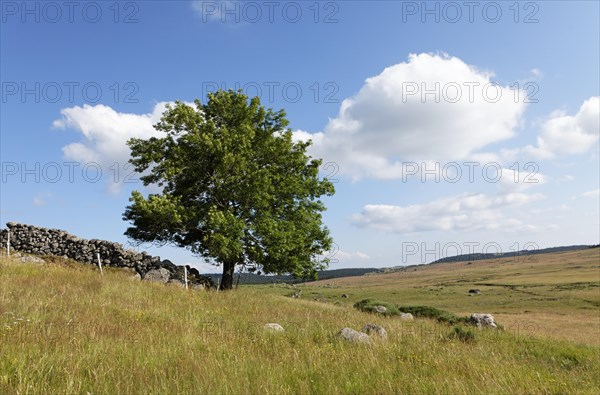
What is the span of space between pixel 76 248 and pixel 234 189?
39.7 feet

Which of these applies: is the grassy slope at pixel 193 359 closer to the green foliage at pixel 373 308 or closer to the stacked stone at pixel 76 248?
the stacked stone at pixel 76 248

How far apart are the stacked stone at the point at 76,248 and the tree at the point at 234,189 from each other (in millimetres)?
1584

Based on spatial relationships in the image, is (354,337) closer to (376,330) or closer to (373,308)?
(376,330)

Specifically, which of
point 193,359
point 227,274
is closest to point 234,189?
point 227,274

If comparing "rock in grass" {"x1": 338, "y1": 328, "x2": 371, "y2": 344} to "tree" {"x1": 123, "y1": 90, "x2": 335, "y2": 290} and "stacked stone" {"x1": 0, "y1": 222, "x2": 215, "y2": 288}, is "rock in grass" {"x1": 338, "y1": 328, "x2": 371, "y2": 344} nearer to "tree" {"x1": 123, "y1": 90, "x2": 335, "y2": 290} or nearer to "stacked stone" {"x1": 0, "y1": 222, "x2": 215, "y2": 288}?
"tree" {"x1": 123, "y1": 90, "x2": 335, "y2": 290}

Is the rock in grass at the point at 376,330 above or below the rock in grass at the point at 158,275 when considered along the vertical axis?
below

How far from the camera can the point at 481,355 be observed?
9.67m

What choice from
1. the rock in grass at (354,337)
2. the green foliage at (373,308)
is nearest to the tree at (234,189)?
the green foliage at (373,308)

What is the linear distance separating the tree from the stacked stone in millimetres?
1584

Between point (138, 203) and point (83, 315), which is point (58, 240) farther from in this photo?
point (83, 315)

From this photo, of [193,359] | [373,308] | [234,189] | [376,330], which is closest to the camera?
[193,359]

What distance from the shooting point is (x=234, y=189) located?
1006 inches

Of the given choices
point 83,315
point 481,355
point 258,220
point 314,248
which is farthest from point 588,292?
point 83,315

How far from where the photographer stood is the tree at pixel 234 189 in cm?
2438
